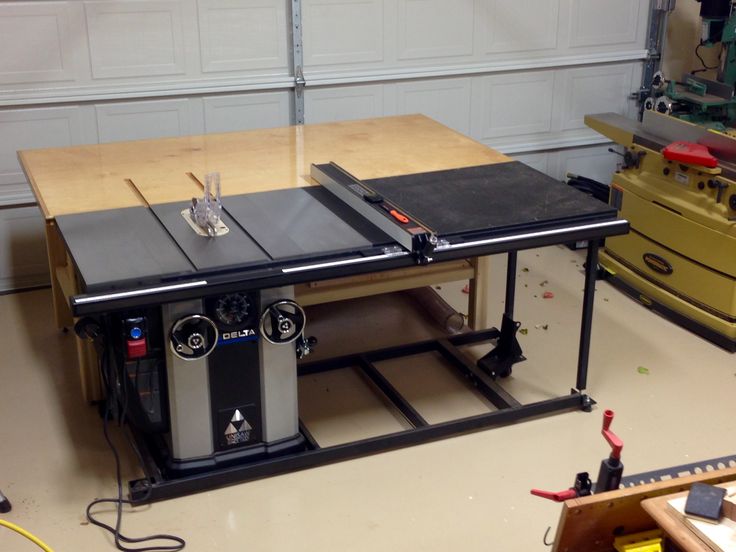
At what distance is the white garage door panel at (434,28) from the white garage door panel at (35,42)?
1691 mm

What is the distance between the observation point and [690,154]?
4.20 metres

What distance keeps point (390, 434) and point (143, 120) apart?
2217mm

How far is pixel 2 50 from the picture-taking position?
173 inches

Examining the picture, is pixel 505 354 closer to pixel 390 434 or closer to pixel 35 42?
pixel 390 434

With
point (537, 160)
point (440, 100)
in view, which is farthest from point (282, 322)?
point (537, 160)

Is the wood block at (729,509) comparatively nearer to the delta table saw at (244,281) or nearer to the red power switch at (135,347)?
the delta table saw at (244,281)

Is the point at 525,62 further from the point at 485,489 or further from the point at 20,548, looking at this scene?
the point at 20,548

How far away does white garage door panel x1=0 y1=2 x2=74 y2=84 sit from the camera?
14.3ft

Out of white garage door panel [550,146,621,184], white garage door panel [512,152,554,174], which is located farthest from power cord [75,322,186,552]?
white garage door panel [550,146,621,184]

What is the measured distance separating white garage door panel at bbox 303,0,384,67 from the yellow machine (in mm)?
1231

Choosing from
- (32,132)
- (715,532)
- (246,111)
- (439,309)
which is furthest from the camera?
(246,111)

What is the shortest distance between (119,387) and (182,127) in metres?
2.08

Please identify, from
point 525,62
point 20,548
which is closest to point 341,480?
point 20,548

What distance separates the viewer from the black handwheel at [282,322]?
3070mm
